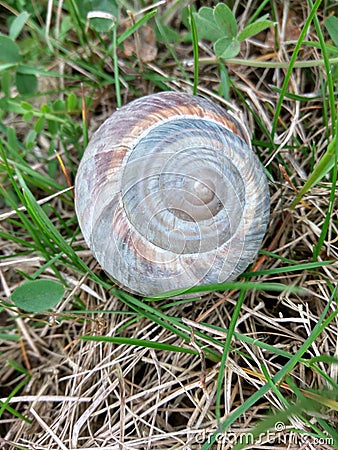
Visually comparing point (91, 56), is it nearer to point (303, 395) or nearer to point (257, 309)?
point (257, 309)

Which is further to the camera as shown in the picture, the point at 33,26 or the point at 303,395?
the point at 33,26

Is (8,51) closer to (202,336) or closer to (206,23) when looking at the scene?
(206,23)

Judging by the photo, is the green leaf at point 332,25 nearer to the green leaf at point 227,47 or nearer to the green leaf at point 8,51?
the green leaf at point 227,47

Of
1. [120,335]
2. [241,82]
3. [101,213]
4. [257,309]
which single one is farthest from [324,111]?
[120,335]

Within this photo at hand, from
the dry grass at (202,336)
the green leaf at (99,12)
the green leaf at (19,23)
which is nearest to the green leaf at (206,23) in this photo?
the dry grass at (202,336)

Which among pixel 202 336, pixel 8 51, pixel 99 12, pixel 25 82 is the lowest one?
pixel 202 336

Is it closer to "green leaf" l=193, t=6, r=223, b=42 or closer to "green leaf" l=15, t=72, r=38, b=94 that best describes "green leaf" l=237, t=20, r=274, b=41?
"green leaf" l=193, t=6, r=223, b=42

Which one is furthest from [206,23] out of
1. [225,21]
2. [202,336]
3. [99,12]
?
[202,336]
